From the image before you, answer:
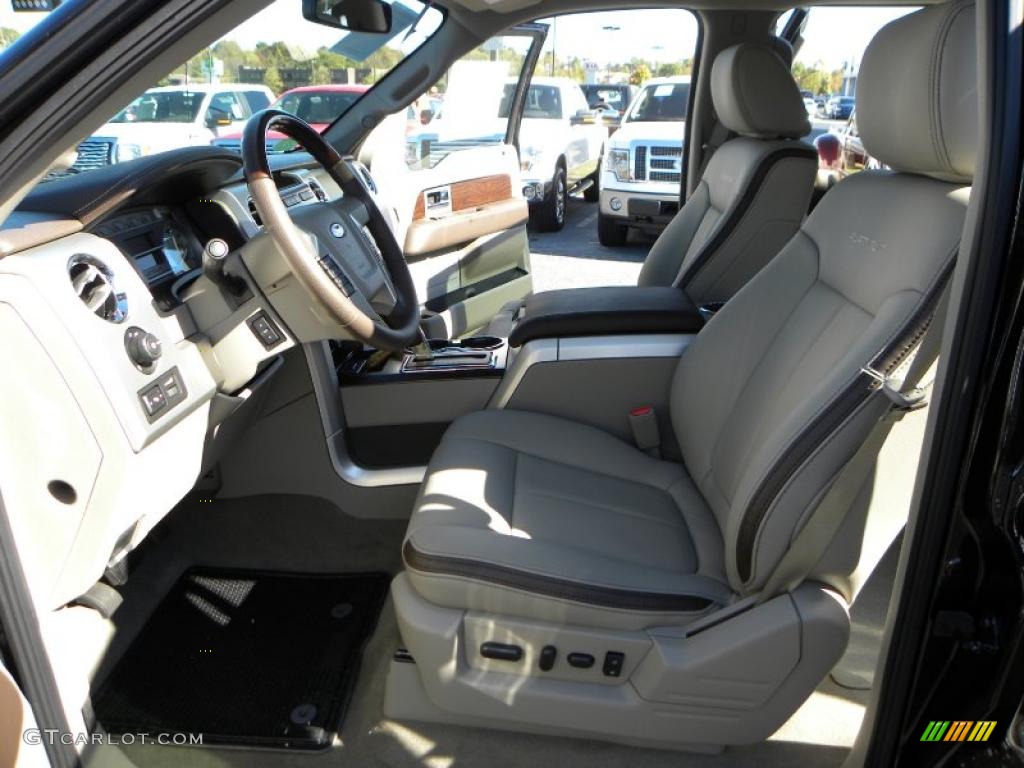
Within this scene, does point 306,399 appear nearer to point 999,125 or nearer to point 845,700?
point 845,700

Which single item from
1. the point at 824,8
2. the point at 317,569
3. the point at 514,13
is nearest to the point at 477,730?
the point at 317,569

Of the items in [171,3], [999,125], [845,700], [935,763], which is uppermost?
[171,3]

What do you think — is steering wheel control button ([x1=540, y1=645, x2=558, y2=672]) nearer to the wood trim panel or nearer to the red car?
the red car

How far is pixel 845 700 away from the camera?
1.66m

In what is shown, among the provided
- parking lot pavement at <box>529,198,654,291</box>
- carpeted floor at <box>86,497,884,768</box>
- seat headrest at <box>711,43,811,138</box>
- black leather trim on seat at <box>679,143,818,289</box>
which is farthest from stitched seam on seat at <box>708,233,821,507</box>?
parking lot pavement at <box>529,198,654,291</box>

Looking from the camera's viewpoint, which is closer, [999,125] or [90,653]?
[999,125]

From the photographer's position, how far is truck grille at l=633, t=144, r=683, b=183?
620cm

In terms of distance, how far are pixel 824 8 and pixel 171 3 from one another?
266cm

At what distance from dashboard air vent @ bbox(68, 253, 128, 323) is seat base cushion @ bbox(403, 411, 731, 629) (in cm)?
63

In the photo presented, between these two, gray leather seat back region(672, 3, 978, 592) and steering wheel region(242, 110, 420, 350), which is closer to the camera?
gray leather seat back region(672, 3, 978, 592)

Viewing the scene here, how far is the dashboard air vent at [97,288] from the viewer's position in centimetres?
128

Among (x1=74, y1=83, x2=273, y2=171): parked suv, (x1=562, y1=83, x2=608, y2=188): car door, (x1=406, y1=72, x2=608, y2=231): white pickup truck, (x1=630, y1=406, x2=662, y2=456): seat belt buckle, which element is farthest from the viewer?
(x1=562, y1=83, x2=608, y2=188): car door

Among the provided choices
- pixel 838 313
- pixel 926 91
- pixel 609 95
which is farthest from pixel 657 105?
pixel 926 91

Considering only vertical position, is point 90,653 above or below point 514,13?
below
